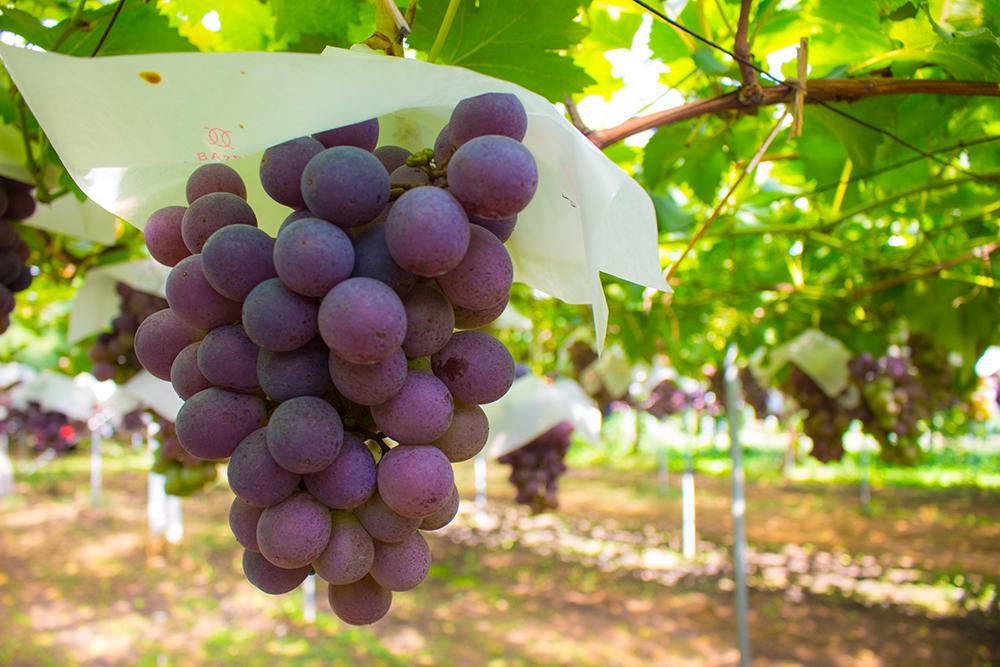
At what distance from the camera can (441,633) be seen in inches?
190

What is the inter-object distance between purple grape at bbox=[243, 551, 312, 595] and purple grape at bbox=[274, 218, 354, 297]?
0.22m

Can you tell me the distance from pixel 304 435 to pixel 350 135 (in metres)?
0.22

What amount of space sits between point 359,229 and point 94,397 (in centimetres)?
661

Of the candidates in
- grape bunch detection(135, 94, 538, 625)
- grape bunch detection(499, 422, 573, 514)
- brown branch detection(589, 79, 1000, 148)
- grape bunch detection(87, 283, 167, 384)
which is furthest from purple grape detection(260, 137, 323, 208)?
grape bunch detection(499, 422, 573, 514)

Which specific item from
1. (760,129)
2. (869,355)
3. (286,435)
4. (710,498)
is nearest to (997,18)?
(760,129)

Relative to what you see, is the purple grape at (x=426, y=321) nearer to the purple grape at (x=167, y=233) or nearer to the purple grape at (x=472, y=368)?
the purple grape at (x=472, y=368)

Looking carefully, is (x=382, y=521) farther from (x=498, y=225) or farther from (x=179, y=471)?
(x=179, y=471)

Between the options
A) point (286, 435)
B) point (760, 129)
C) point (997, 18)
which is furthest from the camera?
point (760, 129)

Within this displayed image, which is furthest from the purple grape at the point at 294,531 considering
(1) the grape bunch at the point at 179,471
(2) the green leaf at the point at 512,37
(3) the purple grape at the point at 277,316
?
(1) the grape bunch at the point at 179,471

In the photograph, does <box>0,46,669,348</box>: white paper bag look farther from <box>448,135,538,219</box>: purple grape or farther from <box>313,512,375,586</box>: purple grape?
<box>313,512,375,586</box>: purple grape

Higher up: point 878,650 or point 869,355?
point 869,355

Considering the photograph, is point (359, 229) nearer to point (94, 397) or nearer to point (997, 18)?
point (997, 18)

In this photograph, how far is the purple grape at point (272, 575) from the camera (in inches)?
20.8

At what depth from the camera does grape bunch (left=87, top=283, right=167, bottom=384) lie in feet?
5.06
